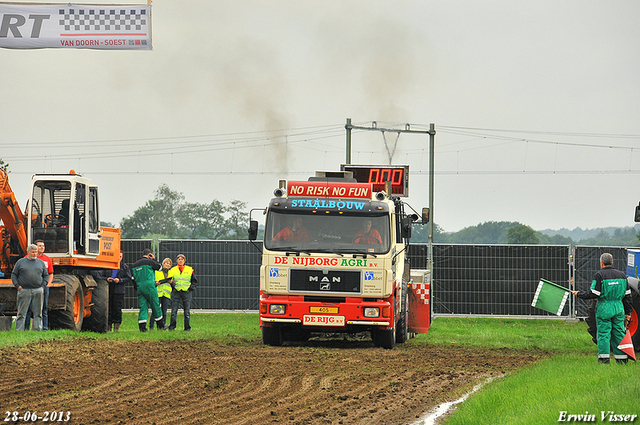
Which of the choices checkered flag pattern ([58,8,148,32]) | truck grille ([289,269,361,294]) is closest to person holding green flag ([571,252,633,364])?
truck grille ([289,269,361,294])

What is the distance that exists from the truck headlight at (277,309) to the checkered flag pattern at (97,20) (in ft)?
23.4

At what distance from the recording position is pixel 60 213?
18.6 metres

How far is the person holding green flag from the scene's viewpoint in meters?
12.7

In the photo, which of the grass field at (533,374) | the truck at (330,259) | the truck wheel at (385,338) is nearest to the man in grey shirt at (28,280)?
the grass field at (533,374)

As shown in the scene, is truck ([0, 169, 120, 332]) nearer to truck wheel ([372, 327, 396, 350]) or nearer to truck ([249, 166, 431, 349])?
truck ([249, 166, 431, 349])

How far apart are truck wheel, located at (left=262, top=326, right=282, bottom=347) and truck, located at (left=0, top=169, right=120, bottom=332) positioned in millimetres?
4245

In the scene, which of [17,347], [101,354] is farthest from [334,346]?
[17,347]

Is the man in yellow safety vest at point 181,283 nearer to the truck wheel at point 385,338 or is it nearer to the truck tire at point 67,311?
the truck tire at point 67,311

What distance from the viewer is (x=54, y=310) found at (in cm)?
1762

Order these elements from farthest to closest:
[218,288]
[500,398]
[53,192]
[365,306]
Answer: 1. [218,288]
2. [53,192]
3. [365,306]
4. [500,398]

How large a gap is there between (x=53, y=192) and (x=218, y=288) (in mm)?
10183

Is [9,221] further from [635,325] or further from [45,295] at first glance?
[635,325]

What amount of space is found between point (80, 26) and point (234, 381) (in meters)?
10.8

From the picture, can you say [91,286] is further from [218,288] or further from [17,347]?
[218,288]
